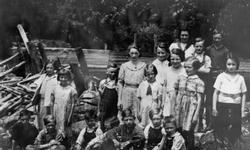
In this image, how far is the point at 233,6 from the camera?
8.55m

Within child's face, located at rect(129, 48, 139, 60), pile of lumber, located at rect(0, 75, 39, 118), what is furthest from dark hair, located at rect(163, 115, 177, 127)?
pile of lumber, located at rect(0, 75, 39, 118)

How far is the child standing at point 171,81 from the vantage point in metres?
5.84

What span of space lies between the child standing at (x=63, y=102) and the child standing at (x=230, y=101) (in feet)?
6.94

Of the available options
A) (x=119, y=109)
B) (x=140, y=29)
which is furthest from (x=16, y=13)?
(x=119, y=109)

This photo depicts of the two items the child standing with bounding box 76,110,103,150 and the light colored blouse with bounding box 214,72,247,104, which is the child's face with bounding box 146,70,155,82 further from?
the child standing with bounding box 76,110,103,150

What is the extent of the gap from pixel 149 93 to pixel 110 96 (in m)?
0.80

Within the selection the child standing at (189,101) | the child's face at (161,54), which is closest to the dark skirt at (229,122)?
the child standing at (189,101)

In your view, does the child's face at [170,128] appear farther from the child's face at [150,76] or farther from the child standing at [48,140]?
the child standing at [48,140]

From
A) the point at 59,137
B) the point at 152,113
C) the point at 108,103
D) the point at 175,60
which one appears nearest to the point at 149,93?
the point at 152,113

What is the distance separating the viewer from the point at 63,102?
612cm

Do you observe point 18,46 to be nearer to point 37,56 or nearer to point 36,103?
point 37,56

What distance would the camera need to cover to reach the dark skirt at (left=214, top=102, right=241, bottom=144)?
19.2 ft

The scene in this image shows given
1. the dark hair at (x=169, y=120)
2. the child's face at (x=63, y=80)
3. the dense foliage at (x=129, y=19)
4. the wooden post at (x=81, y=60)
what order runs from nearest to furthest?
the dark hair at (x=169, y=120)
the child's face at (x=63, y=80)
the dense foliage at (x=129, y=19)
the wooden post at (x=81, y=60)

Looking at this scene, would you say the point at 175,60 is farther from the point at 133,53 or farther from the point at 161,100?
the point at 133,53
